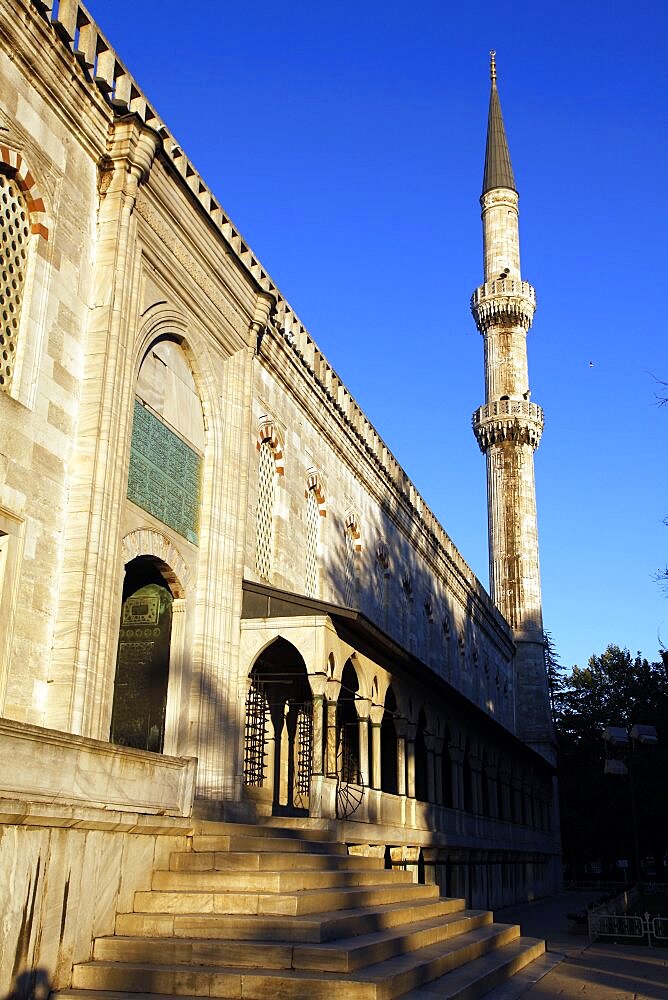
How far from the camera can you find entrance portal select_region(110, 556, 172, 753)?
1371 centimetres

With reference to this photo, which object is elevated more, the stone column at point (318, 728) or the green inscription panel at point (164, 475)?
the green inscription panel at point (164, 475)

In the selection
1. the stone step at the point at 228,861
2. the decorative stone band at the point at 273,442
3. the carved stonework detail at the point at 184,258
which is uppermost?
the carved stonework detail at the point at 184,258

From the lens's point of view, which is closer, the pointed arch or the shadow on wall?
the shadow on wall

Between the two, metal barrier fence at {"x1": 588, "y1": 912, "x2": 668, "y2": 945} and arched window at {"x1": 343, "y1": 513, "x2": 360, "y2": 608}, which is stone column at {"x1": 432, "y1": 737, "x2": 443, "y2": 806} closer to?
arched window at {"x1": 343, "y1": 513, "x2": 360, "y2": 608}

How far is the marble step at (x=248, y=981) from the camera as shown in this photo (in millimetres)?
7465

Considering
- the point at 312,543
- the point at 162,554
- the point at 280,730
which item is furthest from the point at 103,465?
the point at 312,543

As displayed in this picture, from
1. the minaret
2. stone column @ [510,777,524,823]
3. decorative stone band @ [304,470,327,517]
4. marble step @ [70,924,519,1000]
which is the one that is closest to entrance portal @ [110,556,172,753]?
marble step @ [70,924,519,1000]

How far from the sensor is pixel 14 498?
10586mm

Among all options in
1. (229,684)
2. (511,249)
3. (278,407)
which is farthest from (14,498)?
(511,249)

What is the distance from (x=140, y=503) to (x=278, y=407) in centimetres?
626

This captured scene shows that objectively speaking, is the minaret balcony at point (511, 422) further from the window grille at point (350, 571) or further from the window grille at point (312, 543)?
the window grille at point (312, 543)

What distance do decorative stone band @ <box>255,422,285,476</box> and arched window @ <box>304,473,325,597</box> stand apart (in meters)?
1.60

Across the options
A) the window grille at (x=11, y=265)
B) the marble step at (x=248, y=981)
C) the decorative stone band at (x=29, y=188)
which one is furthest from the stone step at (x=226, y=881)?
the decorative stone band at (x=29, y=188)

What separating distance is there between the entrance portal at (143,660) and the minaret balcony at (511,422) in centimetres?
Result: 3314
